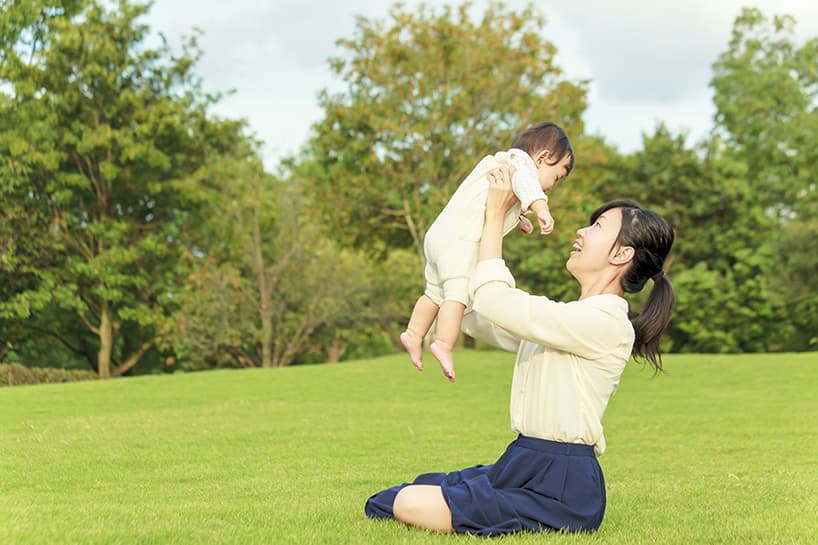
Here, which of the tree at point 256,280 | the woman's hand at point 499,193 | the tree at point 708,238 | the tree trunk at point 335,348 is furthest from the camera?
the tree at point 708,238

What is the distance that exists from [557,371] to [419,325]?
819 millimetres

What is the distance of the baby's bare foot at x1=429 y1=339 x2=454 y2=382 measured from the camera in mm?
3703

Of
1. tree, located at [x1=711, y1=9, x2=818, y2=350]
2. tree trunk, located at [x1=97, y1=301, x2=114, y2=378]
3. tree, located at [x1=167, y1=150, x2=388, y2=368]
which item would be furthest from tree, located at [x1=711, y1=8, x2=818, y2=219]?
tree trunk, located at [x1=97, y1=301, x2=114, y2=378]

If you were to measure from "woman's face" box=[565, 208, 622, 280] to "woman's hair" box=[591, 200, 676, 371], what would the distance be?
0.11ft

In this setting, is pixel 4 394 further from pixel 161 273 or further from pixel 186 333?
pixel 161 273

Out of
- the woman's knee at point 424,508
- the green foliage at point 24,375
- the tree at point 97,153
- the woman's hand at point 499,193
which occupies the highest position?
the tree at point 97,153

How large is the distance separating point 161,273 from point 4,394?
1437 centimetres

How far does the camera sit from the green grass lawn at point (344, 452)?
12.9 ft

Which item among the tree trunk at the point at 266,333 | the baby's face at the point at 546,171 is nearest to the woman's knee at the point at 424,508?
the baby's face at the point at 546,171

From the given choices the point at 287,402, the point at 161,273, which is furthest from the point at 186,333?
the point at 287,402

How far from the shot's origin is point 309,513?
4320 millimetres

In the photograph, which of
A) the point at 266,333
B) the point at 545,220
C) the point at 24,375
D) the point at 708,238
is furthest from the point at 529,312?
the point at 708,238

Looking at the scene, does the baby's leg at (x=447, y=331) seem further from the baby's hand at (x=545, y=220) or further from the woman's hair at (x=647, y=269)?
the woman's hair at (x=647, y=269)

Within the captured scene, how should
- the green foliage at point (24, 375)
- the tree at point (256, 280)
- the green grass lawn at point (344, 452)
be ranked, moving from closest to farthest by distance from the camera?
1. the green grass lawn at point (344, 452)
2. the green foliage at point (24, 375)
3. the tree at point (256, 280)
